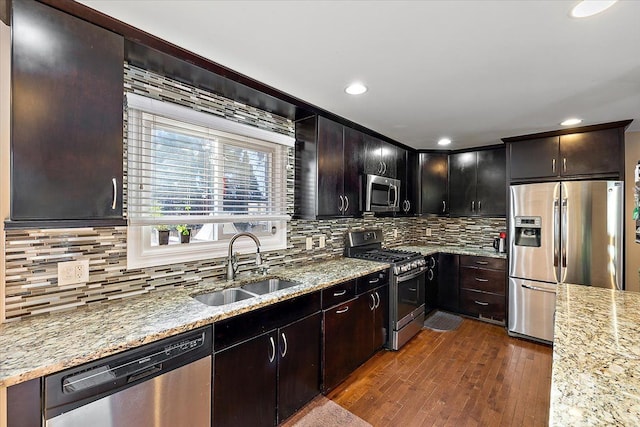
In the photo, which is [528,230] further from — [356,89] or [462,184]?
[356,89]

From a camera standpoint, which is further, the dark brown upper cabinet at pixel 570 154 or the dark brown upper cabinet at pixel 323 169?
the dark brown upper cabinet at pixel 570 154

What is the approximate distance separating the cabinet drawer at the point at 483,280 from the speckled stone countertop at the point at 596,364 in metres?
1.94

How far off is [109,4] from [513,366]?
12.9 feet

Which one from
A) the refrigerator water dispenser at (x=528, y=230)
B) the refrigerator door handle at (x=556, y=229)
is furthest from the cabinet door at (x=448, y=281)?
the refrigerator door handle at (x=556, y=229)

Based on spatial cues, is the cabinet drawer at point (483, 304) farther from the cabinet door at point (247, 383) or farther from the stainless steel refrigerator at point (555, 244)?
the cabinet door at point (247, 383)

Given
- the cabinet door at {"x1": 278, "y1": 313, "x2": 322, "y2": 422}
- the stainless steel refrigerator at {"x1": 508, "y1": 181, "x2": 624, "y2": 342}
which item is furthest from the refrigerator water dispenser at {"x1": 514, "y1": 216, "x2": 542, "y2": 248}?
the cabinet door at {"x1": 278, "y1": 313, "x2": 322, "y2": 422}

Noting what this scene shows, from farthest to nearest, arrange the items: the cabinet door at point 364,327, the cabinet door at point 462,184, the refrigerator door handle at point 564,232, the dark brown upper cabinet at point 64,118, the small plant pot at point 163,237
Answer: the cabinet door at point 462,184 < the refrigerator door handle at point 564,232 < the cabinet door at point 364,327 < the small plant pot at point 163,237 < the dark brown upper cabinet at point 64,118

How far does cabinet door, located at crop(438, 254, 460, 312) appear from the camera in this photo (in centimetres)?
404

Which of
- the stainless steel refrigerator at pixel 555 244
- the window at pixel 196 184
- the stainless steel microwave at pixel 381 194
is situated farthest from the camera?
the stainless steel microwave at pixel 381 194

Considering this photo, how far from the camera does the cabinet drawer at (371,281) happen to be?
2624 millimetres

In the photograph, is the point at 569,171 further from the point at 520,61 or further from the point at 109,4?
the point at 109,4

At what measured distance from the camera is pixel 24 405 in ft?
3.37

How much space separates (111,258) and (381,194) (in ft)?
8.65

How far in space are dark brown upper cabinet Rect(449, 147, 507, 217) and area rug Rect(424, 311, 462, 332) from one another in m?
1.44
